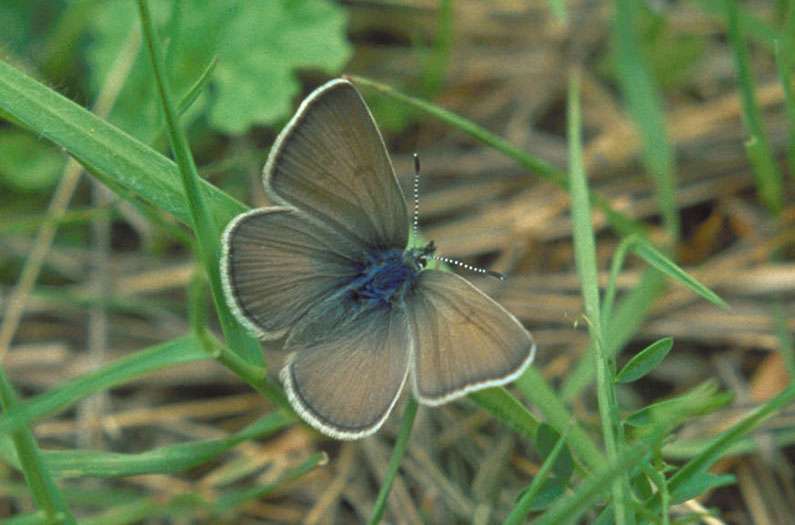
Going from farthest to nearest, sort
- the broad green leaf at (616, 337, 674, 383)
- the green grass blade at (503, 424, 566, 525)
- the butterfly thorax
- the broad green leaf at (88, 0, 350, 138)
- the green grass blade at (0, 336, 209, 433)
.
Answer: the broad green leaf at (88, 0, 350, 138) → the butterfly thorax → the broad green leaf at (616, 337, 674, 383) → the green grass blade at (503, 424, 566, 525) → the green grass blade at (0, 336, 209, 433)

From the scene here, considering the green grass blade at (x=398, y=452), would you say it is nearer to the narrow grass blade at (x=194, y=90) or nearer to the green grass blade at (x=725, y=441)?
the green grass blade at (x=725, y=441)

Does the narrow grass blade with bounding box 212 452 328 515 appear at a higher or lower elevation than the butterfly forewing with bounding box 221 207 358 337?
lower

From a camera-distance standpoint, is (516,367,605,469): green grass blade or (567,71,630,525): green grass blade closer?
(567,71,630,525): green grass blade

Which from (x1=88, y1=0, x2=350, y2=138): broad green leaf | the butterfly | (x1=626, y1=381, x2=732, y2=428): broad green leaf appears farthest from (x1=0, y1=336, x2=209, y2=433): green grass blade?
(x1=88, y1=0, x2=350, y2=138): broad green leaf

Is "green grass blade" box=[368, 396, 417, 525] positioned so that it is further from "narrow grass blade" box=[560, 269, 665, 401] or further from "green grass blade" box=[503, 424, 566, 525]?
"narrow grass blade" box=[560, 269, 665, 401]

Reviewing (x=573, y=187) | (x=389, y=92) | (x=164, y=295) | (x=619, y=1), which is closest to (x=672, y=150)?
(x=619, y=1)

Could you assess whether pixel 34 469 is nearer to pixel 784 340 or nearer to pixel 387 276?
pixel 387 276
